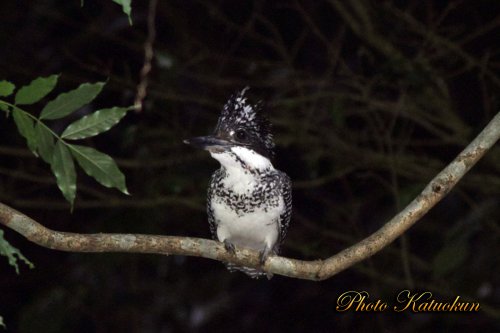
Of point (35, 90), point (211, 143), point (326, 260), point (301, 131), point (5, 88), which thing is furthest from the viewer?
point (301, 131)

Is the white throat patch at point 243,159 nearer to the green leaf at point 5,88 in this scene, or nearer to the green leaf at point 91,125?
the green leaf at point 91,125

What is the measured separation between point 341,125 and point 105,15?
4.84 feet

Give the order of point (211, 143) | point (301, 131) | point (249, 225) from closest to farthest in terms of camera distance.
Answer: point (211, 143) < point (249, 225) < point (301, 131)

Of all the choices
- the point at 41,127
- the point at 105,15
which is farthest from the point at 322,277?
the point at 105,15

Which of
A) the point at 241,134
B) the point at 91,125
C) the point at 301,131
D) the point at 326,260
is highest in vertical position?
the point at 301,131

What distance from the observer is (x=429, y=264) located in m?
4.83

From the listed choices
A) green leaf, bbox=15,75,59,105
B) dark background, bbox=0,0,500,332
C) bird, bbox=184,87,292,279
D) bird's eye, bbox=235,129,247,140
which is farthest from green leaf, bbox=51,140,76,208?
dark background, bbox=0,0,500,332

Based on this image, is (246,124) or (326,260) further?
(246,124)

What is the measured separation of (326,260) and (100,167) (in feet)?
3.01

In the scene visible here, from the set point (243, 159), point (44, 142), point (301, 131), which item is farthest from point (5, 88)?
point (301, 131)

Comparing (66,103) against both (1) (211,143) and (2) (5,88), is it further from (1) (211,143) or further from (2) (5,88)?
(1) (211,143)

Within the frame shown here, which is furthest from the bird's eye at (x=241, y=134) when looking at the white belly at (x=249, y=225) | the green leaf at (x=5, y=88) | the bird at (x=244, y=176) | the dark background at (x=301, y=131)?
the green leaf at (x=5, y=88)

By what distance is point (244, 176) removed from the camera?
3.45 meters

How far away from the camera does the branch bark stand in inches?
96.4
